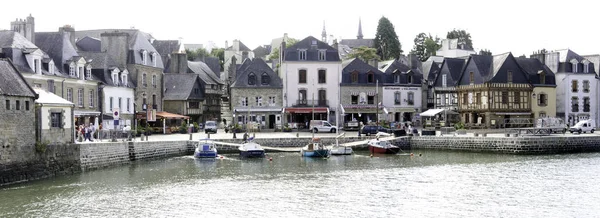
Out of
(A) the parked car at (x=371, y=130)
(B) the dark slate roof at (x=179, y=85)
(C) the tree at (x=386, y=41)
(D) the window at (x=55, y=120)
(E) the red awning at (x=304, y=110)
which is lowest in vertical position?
(A) the parked car at (x=371, y=130)

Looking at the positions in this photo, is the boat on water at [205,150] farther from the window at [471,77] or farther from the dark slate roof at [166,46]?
the dark slate roof at [166,46]

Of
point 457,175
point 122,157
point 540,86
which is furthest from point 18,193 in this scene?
point 540,86

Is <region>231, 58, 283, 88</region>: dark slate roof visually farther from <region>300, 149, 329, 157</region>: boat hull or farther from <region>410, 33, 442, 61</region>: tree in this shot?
<region>410, 33, 442, 61</region>: tree

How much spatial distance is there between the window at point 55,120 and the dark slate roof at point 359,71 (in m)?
35.0

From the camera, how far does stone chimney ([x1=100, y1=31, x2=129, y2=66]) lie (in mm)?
59500

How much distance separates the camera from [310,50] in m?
65.9

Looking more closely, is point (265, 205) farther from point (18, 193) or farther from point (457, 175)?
point (457, 175)

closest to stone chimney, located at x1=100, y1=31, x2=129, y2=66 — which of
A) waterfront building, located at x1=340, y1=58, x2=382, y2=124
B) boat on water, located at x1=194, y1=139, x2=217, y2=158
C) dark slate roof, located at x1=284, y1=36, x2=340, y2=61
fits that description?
dark slate roof, located at x1=284, y1=36, x2=340, y2=61

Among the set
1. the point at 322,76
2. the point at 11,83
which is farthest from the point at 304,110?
the point at 11,83

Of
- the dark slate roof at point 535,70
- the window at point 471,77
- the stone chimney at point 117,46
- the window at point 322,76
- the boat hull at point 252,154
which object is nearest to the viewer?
the boat hull at point 252,154

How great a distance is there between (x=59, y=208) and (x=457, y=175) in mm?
19624

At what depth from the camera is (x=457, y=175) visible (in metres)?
36.3

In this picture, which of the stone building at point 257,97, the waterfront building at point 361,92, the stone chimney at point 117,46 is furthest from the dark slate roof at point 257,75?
the stone chimney at point 117,46

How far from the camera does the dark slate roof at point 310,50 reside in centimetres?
6575
